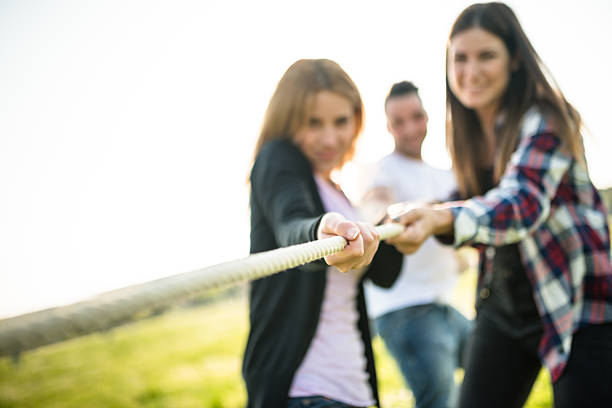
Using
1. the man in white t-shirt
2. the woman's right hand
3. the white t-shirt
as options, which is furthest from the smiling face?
the woman's right hand

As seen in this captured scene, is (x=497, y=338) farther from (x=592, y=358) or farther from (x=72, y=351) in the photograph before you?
(x=72, y=351)

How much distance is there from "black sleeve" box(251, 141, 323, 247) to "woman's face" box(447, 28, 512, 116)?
907mm

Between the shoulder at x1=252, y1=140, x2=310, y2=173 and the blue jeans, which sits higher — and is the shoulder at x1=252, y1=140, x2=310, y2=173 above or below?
above

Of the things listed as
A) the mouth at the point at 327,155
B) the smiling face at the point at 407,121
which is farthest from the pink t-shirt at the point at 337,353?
the smiling face at the point at 407,121

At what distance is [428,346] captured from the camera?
250cm

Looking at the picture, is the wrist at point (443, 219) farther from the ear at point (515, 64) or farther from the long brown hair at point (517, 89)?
the ear at point (515, 64)

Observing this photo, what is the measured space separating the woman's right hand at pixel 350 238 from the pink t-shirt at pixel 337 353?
1.87ft

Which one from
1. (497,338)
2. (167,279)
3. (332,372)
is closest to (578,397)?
(497,338)

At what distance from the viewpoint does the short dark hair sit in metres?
3.06

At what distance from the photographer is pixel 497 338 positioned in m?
1.95

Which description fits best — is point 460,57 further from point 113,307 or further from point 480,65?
point 113,307

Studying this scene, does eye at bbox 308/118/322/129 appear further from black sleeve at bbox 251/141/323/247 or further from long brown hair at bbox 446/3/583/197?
long brown hair at bbox 446/3/583/197

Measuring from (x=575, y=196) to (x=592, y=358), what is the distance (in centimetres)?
64

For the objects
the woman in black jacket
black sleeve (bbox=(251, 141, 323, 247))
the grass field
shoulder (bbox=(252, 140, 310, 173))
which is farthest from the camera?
the grass field
